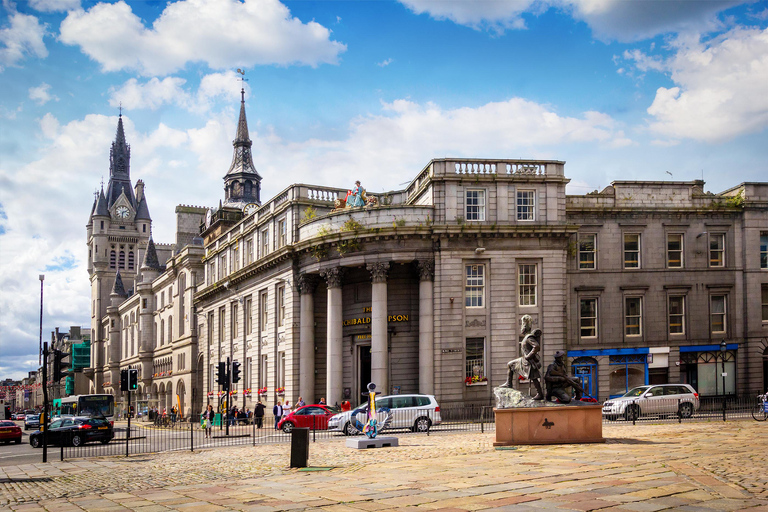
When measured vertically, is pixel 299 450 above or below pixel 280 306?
below

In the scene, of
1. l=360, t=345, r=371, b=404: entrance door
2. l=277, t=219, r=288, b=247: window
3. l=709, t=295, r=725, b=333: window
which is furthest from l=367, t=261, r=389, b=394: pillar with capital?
l=709, t=295, r=725, b=333: window

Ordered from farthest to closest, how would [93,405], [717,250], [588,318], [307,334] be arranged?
[93,405]
[307,334]
[717,250]
[588,318]

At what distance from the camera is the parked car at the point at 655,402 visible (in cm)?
3338

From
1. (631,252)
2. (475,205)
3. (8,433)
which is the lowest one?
(8,433)

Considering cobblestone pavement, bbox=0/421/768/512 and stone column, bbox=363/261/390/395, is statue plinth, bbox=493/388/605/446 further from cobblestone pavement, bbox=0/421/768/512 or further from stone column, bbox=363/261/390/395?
stone column, bbox=363/261/390/395

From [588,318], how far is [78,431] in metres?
27.8

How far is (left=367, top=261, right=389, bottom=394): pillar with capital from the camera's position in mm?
42875

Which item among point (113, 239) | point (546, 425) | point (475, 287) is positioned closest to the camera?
point (546, 425)

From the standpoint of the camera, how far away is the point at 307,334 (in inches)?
1898

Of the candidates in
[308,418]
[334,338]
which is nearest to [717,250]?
[334,338]

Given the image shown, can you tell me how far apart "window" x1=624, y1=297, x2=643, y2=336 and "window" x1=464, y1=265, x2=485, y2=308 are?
29.2ft

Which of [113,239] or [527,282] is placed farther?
[113,239]

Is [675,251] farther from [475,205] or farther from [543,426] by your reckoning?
[543,426]

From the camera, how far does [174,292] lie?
8206 cm
